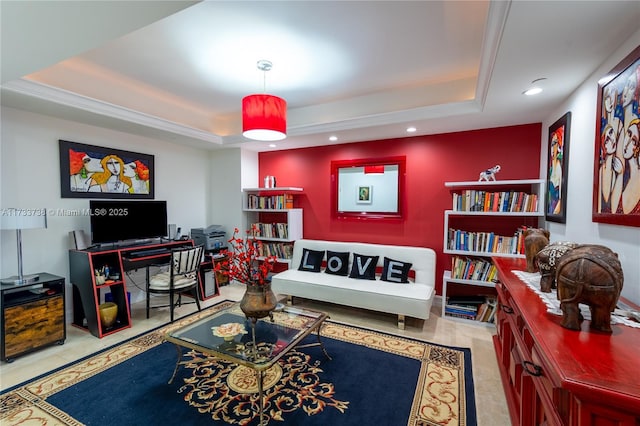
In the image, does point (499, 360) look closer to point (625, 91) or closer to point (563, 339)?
point (563, 339)

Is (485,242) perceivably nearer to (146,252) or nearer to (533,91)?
(533,91)

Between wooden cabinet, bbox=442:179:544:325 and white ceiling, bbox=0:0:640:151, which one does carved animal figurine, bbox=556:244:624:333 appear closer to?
white ceiling, bbox=0:0:640:151

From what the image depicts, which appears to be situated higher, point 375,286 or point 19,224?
point 19,224

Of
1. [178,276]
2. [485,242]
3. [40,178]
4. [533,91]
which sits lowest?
[178,276]

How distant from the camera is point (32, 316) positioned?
2.52 meters

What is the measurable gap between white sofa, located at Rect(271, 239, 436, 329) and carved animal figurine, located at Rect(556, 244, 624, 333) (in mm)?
1846

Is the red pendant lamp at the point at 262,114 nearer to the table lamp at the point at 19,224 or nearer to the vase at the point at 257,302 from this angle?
the vase at the point at 257,302

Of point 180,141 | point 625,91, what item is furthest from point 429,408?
point 180,141

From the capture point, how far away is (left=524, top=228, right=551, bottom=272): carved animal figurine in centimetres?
195

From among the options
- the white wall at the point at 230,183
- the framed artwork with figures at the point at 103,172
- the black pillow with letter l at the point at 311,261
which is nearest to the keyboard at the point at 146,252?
the framed artwork with figures at the point at 103,172

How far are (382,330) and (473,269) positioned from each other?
127 cm

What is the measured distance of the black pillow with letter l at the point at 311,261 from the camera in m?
3.92

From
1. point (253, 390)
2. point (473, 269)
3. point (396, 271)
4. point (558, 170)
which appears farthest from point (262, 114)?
point (473, 269)

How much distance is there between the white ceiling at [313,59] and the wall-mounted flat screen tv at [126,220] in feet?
3.11
